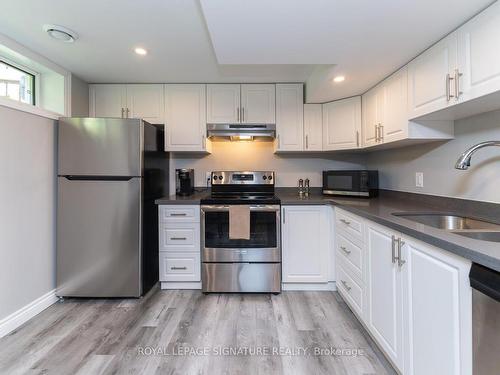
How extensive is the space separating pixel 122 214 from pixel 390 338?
7.11 feet

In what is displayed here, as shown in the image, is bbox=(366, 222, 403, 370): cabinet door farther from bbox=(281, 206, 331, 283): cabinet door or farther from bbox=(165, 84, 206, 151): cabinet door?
bbox=(165, 84, 206, 151): cabinet door

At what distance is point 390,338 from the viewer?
4.59 feet

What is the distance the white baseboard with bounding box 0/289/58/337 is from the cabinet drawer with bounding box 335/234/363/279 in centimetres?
256

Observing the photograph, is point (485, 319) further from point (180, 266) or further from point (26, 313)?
point (26, 313)

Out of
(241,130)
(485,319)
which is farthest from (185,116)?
(485,319)

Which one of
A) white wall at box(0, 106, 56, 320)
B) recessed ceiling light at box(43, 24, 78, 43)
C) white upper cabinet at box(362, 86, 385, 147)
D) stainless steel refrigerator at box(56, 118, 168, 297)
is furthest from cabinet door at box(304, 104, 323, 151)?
white wall at box(0, 106, 56, 320)

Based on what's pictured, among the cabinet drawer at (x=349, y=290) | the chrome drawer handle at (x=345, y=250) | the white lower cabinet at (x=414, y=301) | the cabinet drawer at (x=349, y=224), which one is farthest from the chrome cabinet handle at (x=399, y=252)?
the chrome drawer handle at (x=345, y=250)

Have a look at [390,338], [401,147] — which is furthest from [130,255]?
[401,147]

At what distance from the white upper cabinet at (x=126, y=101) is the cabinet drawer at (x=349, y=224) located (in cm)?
206

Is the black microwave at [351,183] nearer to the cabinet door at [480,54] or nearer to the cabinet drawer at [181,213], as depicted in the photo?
the cabinet door at [480,54]

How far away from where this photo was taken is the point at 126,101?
2744 millimetres

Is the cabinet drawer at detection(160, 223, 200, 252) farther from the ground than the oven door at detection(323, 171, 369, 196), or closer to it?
closer to it

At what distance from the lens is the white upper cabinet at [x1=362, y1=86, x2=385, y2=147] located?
2.19m

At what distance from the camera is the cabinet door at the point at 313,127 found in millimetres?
2787
